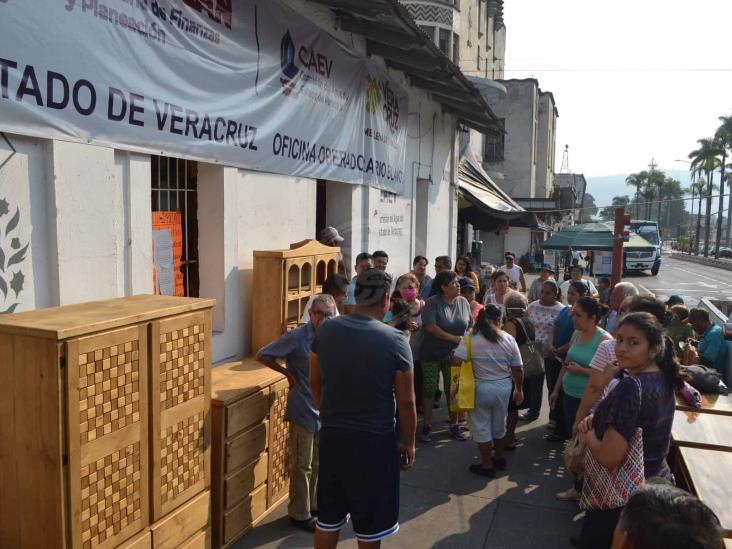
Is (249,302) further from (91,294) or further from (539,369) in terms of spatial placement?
(539,369)

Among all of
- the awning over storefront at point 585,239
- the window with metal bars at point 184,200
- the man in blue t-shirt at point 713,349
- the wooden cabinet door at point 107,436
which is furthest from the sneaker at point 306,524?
the awning over storefront at point 585,239

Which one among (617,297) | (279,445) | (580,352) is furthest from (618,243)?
(279,445)

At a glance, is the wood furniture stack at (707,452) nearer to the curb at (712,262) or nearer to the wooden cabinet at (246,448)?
the wooden cabinet at (246,448)

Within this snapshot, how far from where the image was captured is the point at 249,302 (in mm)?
5891

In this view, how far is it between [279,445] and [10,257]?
93.8 inches

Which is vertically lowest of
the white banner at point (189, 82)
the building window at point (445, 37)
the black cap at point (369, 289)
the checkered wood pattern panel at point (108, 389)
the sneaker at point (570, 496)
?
the sneaker at point (570, 496)

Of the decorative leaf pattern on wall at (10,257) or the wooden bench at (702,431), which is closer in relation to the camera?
the decorative leaf pattern on wall at (10,257)

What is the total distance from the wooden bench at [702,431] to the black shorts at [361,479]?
2071mm

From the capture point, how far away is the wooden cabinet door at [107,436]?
113 inches

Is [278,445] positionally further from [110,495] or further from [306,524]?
→ [110,495]

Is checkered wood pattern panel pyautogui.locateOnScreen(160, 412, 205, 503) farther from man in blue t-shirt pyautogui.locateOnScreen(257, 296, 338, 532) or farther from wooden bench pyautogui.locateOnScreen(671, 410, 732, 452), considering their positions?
wooden bench pyautogui.locateOnScreen(671, 410, 732, 452)

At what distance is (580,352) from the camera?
5180 mm

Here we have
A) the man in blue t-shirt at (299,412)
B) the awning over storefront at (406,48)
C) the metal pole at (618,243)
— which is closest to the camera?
the man in blue t-shirt at (299,412)

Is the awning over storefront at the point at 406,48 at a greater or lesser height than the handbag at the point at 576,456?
greater
